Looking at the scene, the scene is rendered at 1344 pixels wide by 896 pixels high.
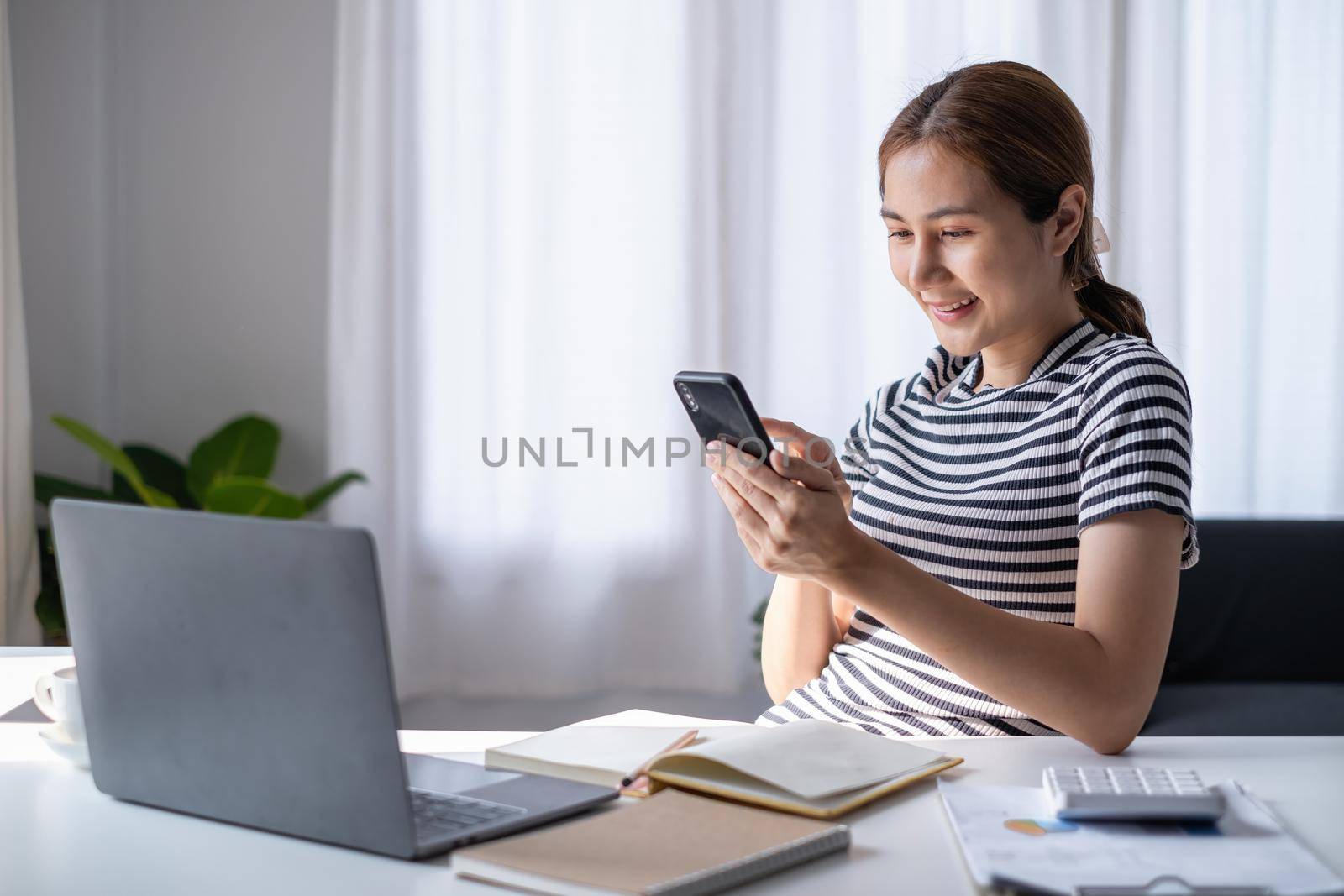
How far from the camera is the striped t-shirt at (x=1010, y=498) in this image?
120 centimetres

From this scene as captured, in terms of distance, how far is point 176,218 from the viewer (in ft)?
10.9

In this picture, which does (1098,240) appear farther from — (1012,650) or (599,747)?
(599,747)

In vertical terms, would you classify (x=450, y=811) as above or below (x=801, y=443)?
below

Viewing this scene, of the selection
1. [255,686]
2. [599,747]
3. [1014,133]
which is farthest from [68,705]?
[1014,133]

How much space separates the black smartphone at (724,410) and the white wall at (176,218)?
2.41 metres

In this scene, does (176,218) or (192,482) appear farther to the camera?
(176,218)

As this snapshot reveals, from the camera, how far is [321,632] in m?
0.78

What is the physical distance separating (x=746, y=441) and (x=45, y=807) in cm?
65

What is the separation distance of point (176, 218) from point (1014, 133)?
2636mm

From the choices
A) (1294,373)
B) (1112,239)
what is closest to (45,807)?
(1112,239)

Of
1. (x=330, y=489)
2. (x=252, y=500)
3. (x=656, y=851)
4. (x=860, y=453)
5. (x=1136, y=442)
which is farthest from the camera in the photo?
(x=330, y=489)

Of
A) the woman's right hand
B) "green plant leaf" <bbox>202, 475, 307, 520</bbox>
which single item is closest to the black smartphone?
the woman's right hand

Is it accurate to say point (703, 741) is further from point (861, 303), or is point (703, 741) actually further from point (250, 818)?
point (861, 303)

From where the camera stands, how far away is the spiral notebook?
754mm
